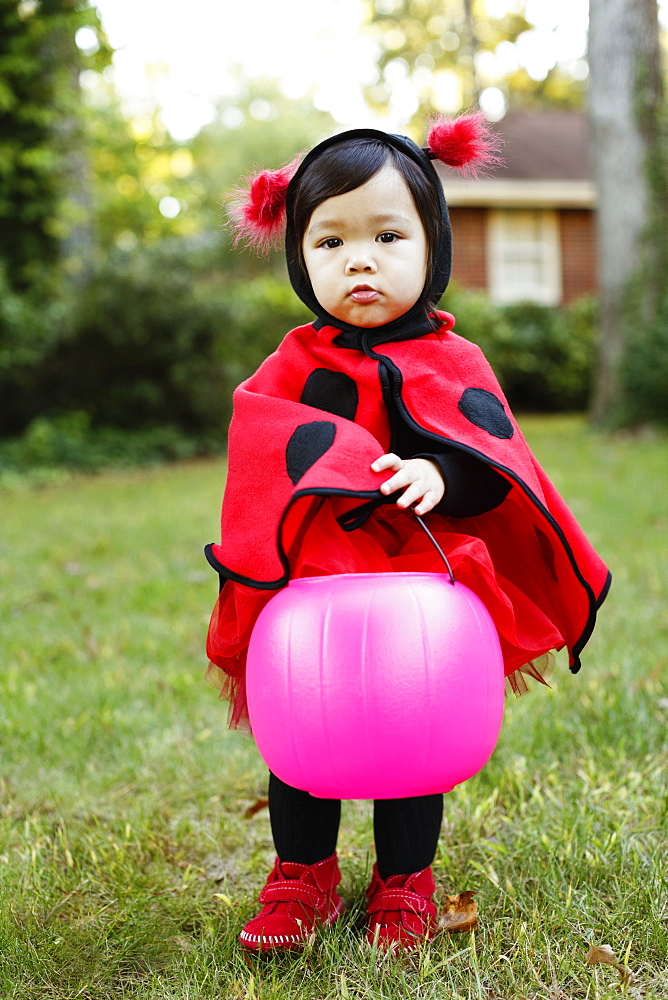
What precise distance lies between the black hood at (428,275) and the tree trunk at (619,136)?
9.19 meters

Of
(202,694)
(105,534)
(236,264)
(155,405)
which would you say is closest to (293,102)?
(236,264)

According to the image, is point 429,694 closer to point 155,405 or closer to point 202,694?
point 202,694

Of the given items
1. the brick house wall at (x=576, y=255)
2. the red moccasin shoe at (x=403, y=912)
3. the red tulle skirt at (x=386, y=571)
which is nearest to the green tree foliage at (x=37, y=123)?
the red tulle skirt at (x=386, y=571)

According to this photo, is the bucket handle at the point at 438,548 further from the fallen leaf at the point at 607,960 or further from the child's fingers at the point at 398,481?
the fallen leaf at the point at 607,960

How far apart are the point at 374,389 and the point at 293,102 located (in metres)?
40.1

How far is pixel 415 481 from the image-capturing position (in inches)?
68.5

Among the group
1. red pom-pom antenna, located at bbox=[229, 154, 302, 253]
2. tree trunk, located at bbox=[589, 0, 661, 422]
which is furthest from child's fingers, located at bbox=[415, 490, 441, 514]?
tree trunk, located at bbox=[589, 0, 661, 422]

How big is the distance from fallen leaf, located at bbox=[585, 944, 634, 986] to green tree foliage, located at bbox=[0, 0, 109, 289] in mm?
9175

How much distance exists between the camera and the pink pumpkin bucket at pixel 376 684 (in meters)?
1.57

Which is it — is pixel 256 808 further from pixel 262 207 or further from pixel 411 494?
pixel 262 207

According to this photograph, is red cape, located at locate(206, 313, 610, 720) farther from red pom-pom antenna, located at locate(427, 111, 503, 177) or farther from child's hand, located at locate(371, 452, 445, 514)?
red pom-pom antenna, located at locate(427, 111, 503, 177)

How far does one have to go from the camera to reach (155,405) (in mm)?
11281

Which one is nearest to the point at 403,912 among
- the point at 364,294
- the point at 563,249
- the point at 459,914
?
the point at 459,914

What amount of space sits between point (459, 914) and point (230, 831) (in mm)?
724
